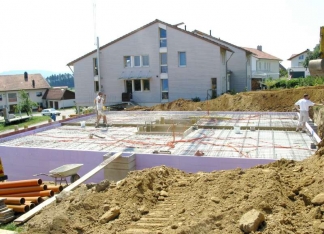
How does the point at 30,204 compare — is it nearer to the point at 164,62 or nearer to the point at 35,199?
the point at 35,199

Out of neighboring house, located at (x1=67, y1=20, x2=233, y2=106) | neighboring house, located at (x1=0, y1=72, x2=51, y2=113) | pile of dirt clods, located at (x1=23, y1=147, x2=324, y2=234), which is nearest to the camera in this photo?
pile of dirt clods, located at (x1=23, y1=147, x2=324, y2=234)

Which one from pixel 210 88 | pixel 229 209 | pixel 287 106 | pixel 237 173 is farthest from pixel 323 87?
pixel 229 209

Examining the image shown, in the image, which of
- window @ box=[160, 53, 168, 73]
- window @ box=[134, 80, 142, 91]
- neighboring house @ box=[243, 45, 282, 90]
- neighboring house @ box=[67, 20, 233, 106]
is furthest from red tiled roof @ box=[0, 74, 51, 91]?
neighboring house @ box=[243, 45, 282, 90]

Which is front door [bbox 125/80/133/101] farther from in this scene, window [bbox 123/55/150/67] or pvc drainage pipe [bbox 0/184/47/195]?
pvc drainage pipe [bbox 0/184/47/195]

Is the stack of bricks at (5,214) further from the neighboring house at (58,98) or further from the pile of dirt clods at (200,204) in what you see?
the neighboring house at (58,98)

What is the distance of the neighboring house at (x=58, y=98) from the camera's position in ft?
152

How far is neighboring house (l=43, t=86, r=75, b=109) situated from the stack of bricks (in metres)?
41.5

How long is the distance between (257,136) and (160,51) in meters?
16.4

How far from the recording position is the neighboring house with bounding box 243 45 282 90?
112 ft

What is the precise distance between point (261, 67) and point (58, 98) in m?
27.0

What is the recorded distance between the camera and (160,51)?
83.0 feet

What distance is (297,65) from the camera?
180 feet

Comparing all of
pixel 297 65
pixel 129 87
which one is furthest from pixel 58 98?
pixel 297 65

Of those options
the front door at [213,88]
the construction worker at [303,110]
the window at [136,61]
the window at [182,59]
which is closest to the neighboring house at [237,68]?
the front door at [213,88]
